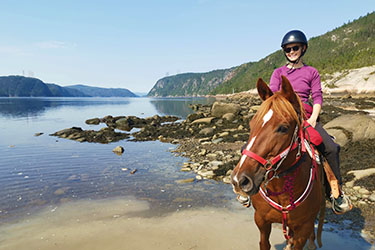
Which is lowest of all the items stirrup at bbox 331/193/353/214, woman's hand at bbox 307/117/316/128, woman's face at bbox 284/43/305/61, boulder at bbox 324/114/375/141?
stirrup at bbox 331/193/353/214

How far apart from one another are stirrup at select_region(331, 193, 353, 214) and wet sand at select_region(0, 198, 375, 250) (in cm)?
196

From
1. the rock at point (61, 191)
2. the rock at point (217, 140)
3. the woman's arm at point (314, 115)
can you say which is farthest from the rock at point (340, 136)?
the rock at point (61, 191)

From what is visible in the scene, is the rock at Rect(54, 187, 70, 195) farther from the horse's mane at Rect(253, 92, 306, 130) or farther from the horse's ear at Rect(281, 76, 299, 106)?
the horse's ear at Rect(281, 76, 299, 106)

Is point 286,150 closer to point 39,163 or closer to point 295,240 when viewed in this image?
point 295,240

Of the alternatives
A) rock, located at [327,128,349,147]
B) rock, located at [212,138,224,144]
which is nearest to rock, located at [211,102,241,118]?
rock, located at [212,138,224,144]

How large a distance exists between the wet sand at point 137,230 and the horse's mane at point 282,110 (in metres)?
4.21

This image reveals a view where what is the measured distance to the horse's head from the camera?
90.2 inches

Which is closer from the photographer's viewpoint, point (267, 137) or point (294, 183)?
point (267, 137)

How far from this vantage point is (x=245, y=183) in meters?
2.29

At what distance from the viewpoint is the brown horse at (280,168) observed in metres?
2.36

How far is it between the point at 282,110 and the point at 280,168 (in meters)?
0.70

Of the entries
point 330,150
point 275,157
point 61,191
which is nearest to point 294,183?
point 275,157

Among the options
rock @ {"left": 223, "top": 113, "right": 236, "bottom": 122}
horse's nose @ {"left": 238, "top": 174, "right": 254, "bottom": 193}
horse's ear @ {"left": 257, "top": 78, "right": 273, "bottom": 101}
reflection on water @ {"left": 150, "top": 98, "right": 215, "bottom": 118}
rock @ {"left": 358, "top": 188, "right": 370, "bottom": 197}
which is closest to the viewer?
horse's nose @ {"left": 238, "top": 174, "right": 254, "bottom": 193}

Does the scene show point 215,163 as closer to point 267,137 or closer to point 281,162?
point 281,162
